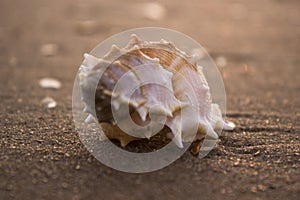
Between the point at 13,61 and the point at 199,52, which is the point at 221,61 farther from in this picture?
the point at 13,61

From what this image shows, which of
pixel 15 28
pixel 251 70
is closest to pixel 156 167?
pixel 251 70

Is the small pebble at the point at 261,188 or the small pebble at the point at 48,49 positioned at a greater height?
the small pebble at the point at 261,188

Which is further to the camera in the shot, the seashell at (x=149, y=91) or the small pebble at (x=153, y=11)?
the small pebble at (x=153, y=11)

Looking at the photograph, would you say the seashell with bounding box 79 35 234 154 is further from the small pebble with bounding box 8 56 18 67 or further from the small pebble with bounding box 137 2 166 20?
the small pebble with bounding box 137 2 166 20

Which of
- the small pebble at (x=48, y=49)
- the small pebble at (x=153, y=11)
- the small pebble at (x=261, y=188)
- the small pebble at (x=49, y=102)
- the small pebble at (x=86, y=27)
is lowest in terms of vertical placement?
the small pebble at (x=48, y=49)

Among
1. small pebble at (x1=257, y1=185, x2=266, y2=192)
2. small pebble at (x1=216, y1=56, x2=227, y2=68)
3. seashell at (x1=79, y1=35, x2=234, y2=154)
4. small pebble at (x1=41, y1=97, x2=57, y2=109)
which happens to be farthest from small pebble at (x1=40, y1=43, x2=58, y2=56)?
small pebble at (x1=257, y1=185, x2=266, y2=192)

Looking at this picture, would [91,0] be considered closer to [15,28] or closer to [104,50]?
[15,28]

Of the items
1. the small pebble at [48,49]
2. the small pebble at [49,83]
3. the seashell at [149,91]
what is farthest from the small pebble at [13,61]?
the seashell at [149,91]

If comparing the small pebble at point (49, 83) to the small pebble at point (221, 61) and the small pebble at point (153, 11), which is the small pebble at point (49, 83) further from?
the small pebble at point (153, 11)
